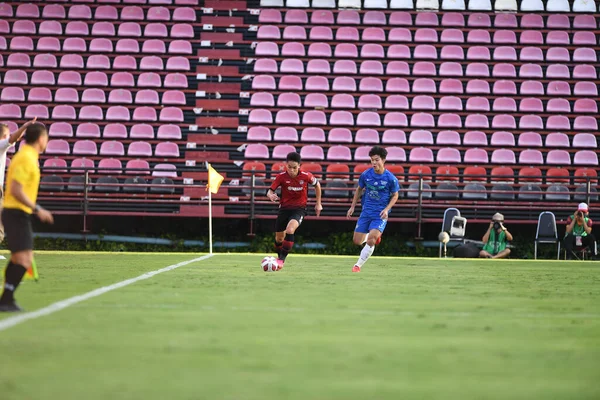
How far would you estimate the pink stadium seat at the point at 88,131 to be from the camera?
82.3 feet

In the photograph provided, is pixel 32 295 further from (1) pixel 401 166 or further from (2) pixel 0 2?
(2) pixel 0 2

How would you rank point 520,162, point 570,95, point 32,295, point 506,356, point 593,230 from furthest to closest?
point 570,95 → point 520,162 → point 593,230 → point 32,295 → point 506,356

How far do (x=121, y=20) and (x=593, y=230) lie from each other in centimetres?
1692

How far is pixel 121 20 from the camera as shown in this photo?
92.3 ft

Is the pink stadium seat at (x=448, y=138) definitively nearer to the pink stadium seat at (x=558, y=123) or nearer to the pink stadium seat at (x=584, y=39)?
the pink stadium seat at (x=558, y=123)

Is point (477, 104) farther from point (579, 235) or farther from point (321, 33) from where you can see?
point (579, 235)

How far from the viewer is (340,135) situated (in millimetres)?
25109

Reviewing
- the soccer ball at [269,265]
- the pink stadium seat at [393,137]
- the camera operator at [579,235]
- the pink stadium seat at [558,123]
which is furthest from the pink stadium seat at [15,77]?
the camera operator at [579,235]

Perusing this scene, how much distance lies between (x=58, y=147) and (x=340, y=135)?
8.65 m

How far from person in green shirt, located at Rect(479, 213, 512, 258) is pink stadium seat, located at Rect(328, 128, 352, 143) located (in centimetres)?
620

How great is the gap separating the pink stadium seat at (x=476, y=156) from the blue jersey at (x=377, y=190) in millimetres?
11540

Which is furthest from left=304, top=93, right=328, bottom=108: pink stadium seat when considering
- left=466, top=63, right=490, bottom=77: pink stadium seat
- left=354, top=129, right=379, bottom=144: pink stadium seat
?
left=466, top=63, right=490, bottom=77: pink stadium seat

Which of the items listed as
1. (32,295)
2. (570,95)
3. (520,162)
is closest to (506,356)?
(32,295)

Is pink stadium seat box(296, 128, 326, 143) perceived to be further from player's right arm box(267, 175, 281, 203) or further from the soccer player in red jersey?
player's right arm box(267, 175, 281, 203)
